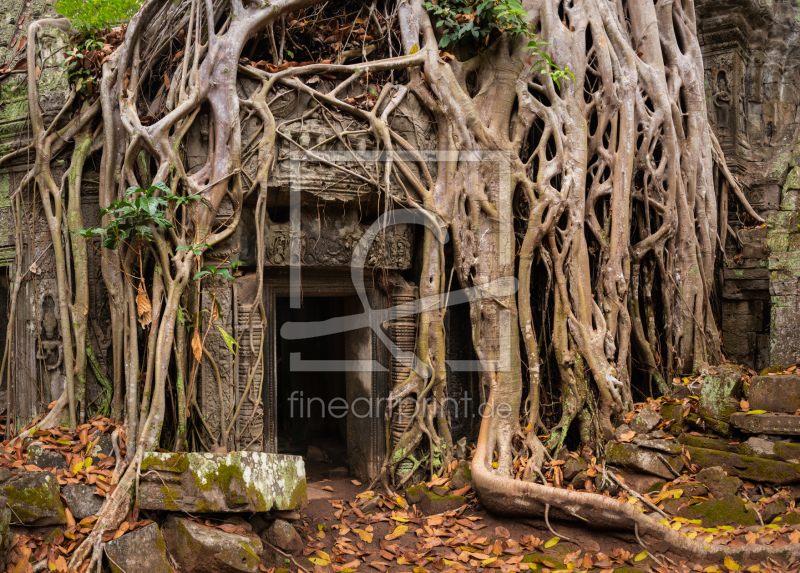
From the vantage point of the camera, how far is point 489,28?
176 inches

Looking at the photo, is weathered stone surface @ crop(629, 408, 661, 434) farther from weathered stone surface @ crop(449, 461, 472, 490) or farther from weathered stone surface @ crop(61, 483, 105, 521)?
weathered stone surface @ crop(61, 483, 105, 521)

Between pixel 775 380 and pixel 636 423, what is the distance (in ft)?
2.93

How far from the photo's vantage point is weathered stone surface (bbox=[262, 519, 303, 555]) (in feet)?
11.3

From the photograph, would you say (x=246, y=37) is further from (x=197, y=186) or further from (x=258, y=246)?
Answer: (x=258, y=246)

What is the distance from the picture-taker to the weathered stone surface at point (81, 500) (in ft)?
11.1

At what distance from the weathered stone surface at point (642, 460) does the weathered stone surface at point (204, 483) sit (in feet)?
7.14

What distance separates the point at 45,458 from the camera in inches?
143

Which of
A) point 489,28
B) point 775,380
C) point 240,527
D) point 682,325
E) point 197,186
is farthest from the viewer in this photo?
point 682,325

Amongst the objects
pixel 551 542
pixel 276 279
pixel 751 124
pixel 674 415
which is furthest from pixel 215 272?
pixel 751 124

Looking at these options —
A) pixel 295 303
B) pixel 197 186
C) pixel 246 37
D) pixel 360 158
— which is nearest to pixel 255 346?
pixel 295 303

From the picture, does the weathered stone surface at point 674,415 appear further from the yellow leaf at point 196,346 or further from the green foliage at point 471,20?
the yellow leaf at point 196,346

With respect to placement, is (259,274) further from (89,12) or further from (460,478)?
(89,12)

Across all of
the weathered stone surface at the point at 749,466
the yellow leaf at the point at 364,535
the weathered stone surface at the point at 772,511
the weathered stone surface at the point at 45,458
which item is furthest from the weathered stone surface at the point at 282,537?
the weathered stone surface at the point at 772,511

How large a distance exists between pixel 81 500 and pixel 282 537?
3.74 feet
